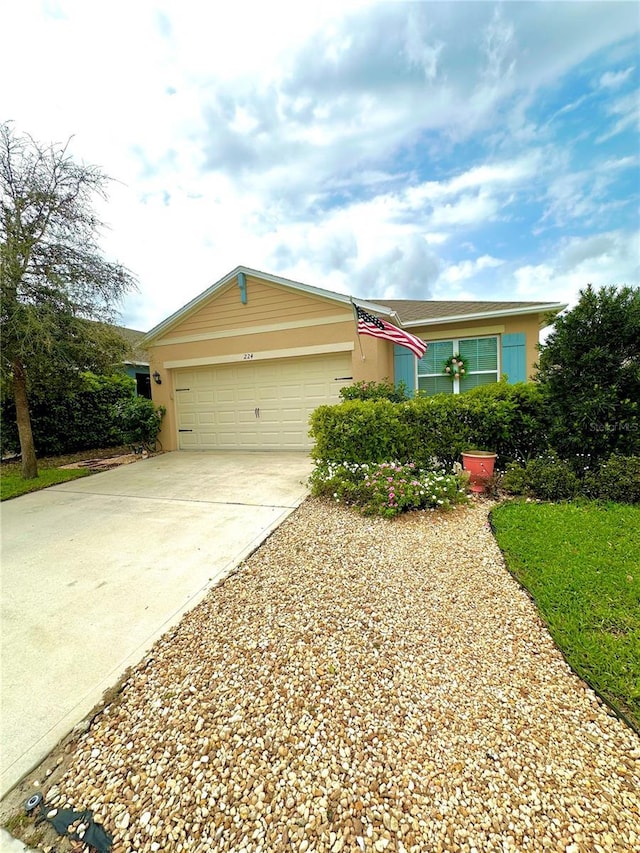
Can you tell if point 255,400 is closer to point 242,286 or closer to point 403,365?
point 242,286

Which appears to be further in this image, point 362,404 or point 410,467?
point 362,404

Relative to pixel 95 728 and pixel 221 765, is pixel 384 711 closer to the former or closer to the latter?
pixel 221 765

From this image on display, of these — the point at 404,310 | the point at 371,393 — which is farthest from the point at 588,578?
the point at 404,310

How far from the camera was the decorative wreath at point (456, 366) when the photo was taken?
8812mm

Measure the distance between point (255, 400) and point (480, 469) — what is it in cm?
570

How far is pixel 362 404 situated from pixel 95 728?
14.7ft

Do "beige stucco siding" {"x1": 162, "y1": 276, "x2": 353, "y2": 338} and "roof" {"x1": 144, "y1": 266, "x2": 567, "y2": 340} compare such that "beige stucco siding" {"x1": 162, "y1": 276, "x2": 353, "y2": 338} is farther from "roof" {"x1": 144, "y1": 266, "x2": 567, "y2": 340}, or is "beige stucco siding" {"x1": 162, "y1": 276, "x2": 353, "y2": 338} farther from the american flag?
the american flag

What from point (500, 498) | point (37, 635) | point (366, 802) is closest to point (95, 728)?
point (37, 635)


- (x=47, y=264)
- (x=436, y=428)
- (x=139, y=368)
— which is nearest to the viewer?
(x=436, y=428)

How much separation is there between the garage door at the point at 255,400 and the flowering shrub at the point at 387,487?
3410 mm

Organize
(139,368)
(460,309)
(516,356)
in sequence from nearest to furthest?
1. (516,356)
2. (460,309)
3. (139,368)

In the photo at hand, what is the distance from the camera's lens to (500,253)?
36.8ft

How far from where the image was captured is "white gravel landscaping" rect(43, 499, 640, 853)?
1253 mm

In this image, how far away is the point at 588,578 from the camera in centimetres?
271
